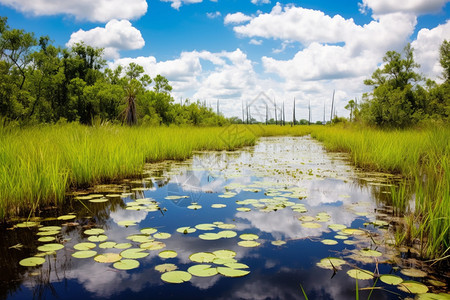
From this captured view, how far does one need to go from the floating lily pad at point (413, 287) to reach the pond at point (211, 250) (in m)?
0.01

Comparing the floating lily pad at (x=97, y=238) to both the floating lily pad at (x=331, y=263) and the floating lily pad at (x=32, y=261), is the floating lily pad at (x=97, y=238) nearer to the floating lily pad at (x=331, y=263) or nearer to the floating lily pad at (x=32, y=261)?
the floating lily pad at (x=32, y=261)

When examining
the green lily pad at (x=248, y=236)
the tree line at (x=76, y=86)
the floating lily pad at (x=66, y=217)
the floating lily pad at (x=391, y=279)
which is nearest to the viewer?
the floating lily pad at (x=391, y=279)

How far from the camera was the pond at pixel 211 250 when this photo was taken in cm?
186

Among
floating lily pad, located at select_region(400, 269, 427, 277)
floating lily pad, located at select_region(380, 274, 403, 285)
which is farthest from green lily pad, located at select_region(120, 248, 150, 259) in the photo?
floating lily pad, located at select_region(400, 269, 427, 277)

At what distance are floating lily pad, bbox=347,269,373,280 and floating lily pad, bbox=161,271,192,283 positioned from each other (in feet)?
3.72

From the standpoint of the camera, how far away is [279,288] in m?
1.88

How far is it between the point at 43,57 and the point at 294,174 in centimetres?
1981

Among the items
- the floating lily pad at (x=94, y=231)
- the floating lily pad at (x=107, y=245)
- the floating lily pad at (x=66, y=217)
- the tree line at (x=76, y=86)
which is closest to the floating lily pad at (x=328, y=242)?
the floating lily pad at (x=107, y=245)

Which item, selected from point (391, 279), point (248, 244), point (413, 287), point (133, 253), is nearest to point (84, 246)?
point (133, 253)

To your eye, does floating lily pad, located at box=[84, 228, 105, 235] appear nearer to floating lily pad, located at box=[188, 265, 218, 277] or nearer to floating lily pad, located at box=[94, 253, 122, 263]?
floating lily pad, located at box=[94, 253, 122, 263]

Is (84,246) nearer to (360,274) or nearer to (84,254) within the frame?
(84,254)

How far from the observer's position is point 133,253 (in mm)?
2299

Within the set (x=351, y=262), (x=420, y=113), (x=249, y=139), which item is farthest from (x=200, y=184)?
(x=420, y=113)

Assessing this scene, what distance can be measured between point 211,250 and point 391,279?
52.4 inches
